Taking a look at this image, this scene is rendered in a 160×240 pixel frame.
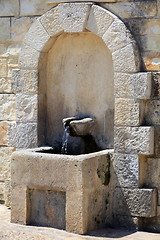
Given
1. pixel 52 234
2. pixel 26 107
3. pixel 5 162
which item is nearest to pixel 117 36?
pixel 26 107

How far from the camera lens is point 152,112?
6500mm

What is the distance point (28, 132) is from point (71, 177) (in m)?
1.24

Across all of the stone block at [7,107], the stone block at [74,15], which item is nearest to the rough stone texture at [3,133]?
the stone block at [7,107]

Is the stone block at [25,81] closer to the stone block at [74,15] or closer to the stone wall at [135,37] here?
the stone wall at [135,37]

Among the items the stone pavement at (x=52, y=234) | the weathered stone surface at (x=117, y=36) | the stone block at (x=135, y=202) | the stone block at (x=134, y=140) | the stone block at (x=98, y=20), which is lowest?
the stone pavement at (x=52, y=234)

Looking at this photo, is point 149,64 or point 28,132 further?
point 28,132

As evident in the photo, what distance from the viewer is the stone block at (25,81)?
23.2 feet

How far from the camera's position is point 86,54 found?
7.06m

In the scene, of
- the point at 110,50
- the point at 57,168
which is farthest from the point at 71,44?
the point at 57,168

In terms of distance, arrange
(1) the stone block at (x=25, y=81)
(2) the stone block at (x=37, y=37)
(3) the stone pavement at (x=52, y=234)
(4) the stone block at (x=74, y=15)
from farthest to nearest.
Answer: (1) the stone block at (x=25, y=81) → (2) the stone block at (x=37, y=37) → (4) the stone block at (x=74, y=15) → (3) the stone pavement at (x=52, y=234)

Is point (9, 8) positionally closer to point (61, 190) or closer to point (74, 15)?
point (74, 15)

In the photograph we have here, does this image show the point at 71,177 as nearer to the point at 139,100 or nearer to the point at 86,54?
the point at 139,100

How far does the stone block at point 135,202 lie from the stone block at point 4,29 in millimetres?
2469

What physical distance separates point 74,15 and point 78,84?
90cm
